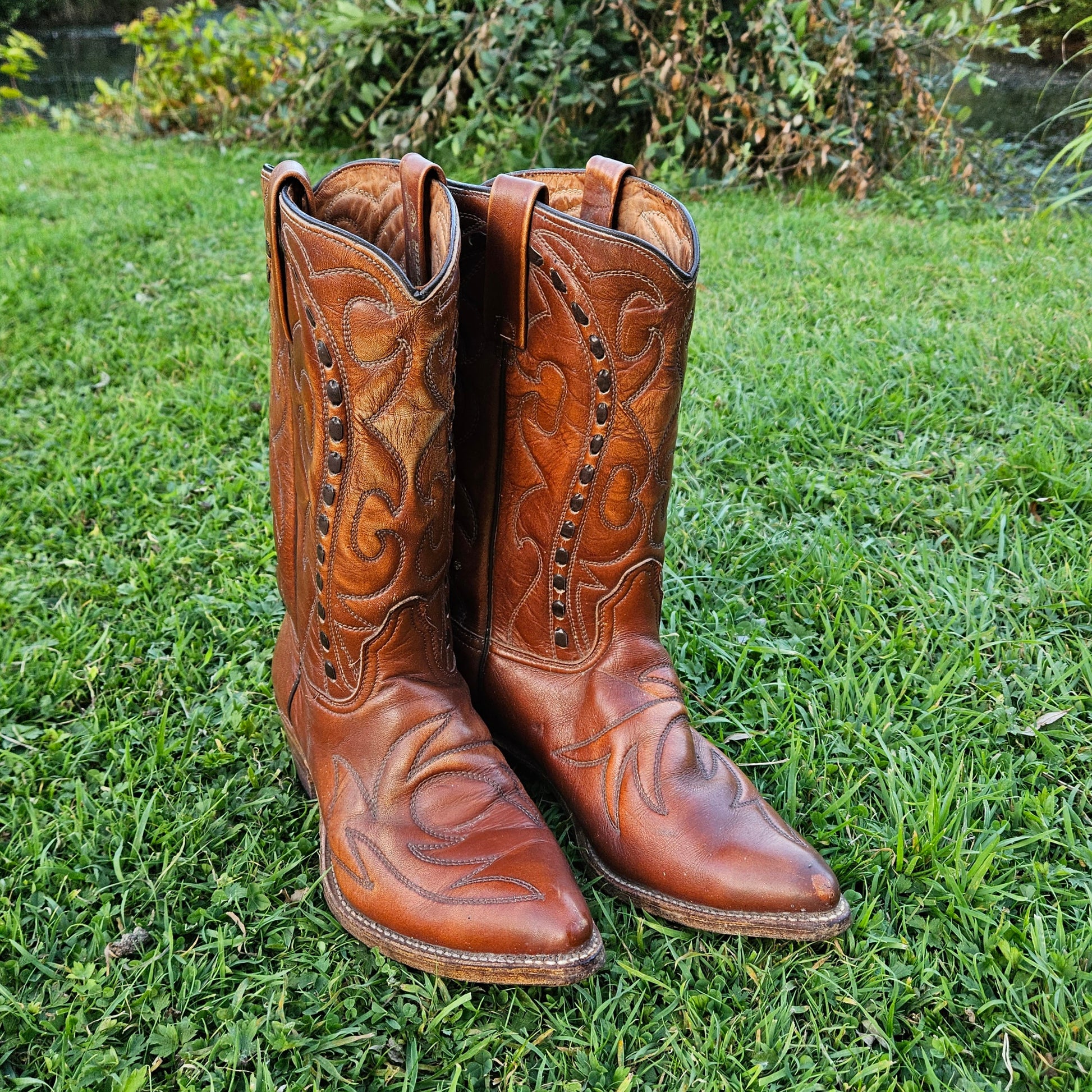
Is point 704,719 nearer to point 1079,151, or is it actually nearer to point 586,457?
point 586,457

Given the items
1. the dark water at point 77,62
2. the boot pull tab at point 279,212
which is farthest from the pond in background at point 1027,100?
the dark water at point 77,62

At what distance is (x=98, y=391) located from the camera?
8.44 ft

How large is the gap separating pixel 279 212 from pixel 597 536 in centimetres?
57

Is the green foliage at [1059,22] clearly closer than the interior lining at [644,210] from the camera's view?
No

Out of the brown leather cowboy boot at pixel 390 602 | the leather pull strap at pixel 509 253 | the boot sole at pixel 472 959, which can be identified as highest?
the leather pull strap at pixel 509 253

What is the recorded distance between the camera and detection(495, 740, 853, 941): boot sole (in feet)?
3.50

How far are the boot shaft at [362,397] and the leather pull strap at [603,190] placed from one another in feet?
0.78

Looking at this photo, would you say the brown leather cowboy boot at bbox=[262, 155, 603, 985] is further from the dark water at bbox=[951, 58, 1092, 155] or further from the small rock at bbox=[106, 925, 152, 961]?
the dark water at bbox=[951, 58, 1092, 155]

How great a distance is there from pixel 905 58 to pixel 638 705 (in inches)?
162

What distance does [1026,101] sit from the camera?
16.8 ft

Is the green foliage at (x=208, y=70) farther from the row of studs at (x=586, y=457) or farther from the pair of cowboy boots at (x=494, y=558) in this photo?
the row of studs at (x=586, y=457)

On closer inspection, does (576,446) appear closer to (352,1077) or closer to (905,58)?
(352,1077)

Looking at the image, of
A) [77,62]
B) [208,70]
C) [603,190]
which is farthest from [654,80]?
[77,62]

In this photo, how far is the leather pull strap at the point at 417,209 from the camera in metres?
1.10
